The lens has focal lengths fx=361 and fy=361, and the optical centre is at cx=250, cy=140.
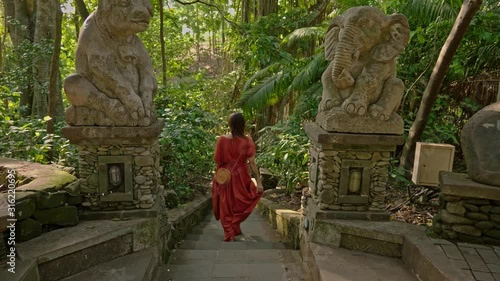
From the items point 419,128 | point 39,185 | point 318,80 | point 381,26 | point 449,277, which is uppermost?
point 381,26

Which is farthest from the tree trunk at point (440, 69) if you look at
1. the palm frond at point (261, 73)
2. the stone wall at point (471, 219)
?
the palm frond at point (261, 73)

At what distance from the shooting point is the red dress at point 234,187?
443 centimetres

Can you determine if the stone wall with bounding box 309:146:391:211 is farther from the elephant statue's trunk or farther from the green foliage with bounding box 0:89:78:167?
the green foliage with bounding box 0:89:78:167

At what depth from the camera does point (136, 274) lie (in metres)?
2.95

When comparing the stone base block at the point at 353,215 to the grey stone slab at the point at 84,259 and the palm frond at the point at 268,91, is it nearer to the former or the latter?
the grey stone slab at the point at 84,259

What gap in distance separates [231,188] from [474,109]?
398cm

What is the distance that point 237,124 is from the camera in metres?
4.31

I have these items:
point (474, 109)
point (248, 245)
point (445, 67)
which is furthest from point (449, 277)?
point (474, 109)

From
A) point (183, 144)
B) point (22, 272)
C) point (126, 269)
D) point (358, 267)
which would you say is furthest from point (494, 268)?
point (183, 144)

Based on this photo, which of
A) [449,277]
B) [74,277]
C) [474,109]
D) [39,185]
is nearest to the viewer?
[449,277]

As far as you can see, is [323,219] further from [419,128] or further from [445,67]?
[445,67]

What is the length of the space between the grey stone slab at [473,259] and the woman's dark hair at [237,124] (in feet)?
8.31

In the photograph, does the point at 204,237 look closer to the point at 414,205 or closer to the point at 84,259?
the point at 84,259

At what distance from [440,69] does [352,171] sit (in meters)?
2.07
